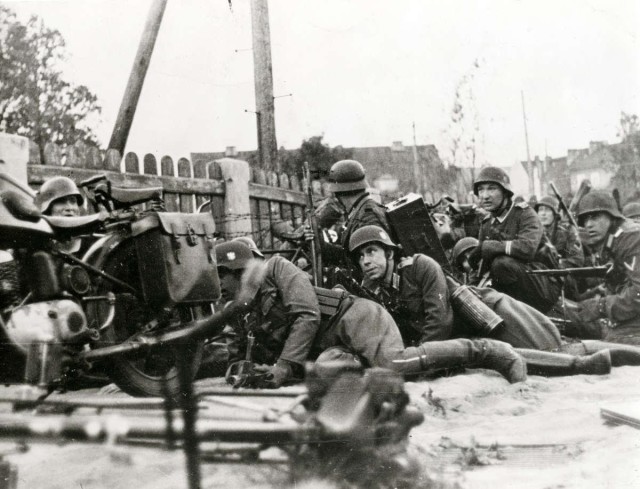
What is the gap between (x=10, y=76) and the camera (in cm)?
623

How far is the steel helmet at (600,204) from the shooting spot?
216 inches

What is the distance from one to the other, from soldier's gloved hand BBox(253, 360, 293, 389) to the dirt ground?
40cm

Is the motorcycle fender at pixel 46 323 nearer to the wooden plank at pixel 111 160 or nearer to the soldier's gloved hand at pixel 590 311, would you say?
the wooden plank at pixel 111 160

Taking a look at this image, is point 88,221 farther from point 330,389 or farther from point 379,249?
point 379,249

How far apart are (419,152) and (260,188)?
1058 cm

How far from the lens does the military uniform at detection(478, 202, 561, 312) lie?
565 cm

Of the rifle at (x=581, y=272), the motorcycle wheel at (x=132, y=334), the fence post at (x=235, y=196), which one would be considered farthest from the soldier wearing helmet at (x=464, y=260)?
the motorcycle wheel at (x=132, y=334)

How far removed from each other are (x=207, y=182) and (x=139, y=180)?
79 cm

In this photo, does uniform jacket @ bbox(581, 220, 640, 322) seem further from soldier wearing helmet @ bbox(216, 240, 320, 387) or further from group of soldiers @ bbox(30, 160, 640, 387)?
soldier wearing helmet @ bbox(216, 240, 320, 387)

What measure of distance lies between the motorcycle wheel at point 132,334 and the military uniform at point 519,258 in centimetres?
281

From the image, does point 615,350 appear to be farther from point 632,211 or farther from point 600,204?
point 632,211

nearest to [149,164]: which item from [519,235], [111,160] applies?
[111,160]

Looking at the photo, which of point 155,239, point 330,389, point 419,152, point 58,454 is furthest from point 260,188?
point 419,152

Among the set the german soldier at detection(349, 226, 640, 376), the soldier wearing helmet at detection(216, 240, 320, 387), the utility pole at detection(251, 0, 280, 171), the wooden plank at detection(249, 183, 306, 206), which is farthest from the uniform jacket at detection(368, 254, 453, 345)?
the utility pole at detection(251, 0, 280, 171)
